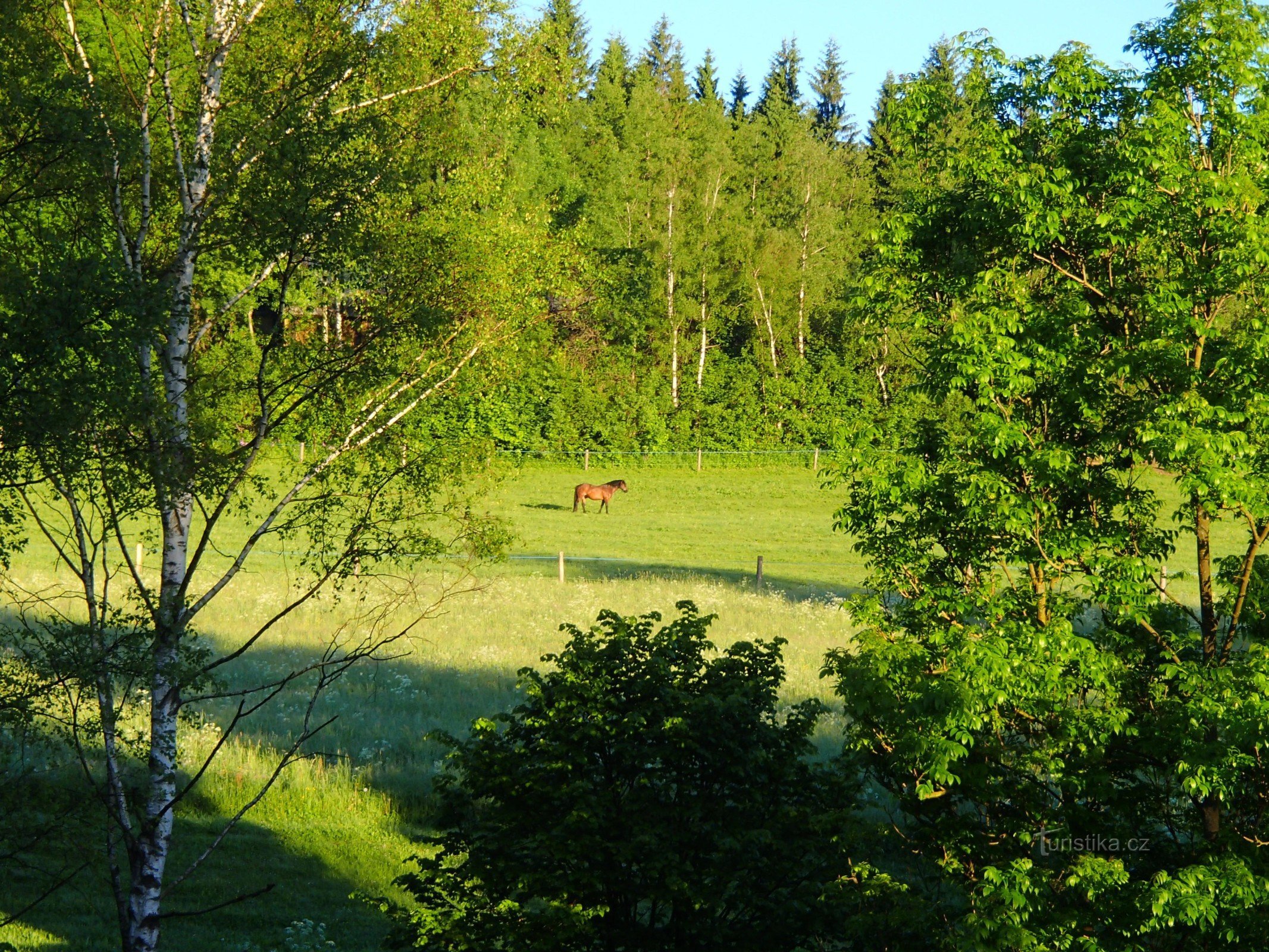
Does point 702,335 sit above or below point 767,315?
below

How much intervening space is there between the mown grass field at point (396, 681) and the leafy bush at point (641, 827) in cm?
243

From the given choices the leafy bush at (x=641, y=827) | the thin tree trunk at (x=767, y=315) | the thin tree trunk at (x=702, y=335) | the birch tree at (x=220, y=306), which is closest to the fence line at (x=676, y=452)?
the thin tree trunk at (x=702, y=335)

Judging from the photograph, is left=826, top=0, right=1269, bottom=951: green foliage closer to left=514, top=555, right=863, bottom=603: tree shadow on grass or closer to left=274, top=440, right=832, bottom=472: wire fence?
left=514, top=555, right=863, bottom=603: tree shadow on grass

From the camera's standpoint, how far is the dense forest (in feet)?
30.8

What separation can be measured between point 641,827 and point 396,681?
14.4 metres

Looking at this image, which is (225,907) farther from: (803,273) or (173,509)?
(803,273)

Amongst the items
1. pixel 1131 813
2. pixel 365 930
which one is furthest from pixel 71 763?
pixel 1131 813

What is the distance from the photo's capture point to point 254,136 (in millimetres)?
12250

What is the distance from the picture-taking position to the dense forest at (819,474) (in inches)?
369

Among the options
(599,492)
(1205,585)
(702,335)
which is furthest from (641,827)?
(702,335)

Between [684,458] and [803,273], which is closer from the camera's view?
[684,458]

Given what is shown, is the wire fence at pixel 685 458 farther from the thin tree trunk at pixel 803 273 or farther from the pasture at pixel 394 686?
the pasture at pixel 394 686

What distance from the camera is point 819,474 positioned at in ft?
39.4

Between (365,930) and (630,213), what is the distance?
169ft
